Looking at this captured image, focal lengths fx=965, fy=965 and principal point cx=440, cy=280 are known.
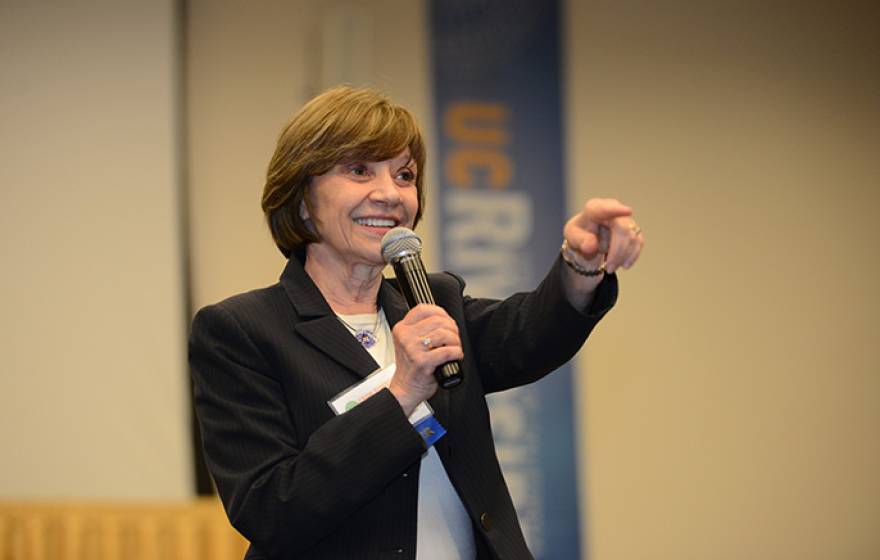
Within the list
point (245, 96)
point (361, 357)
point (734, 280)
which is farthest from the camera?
point (734, 280)

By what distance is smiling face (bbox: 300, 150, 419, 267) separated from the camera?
1535mm

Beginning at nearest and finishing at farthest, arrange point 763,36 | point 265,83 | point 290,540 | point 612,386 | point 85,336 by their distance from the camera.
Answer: point 290,540, point 85,336, point 265,83, point 612,386, point 763,36

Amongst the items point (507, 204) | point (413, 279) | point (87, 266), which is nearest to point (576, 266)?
point (413, 279)

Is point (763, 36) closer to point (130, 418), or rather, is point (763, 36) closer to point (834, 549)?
point (834, 549)

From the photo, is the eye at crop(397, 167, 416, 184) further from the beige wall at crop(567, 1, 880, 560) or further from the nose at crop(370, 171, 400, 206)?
the beige wall at crop(567, 1, 880, 560)

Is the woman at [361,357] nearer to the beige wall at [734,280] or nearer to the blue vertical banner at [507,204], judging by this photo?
the blue vertical banner at [507,204]

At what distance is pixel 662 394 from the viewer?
477cm

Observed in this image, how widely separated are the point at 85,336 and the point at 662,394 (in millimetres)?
2699

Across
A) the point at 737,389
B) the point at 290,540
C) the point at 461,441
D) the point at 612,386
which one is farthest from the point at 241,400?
the point at 737,389

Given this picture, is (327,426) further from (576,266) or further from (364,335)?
(576,266)

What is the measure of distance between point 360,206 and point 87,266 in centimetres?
264

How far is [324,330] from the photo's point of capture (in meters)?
1.49

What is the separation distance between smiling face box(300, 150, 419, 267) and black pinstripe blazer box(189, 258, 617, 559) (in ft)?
0.31

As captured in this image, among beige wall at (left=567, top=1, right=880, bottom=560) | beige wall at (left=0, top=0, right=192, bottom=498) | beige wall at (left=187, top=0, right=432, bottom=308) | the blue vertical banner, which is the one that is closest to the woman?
beige wall at (left=0, top=0, right=192, bottom=498)
